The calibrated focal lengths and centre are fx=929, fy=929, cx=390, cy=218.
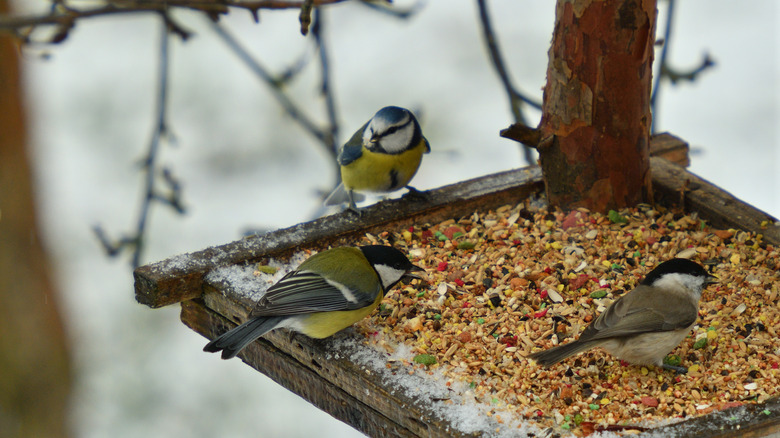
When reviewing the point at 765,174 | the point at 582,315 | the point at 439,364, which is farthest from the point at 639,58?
the point at 765,174

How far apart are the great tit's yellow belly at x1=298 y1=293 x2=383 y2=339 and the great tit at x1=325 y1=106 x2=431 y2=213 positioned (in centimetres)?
89

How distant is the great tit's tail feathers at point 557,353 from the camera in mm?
2395

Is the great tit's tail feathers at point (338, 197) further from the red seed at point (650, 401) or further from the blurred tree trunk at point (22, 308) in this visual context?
the red seed at point (650, 401)

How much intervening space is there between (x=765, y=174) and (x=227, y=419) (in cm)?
346

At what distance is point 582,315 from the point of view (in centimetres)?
276

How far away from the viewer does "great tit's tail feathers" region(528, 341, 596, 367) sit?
94.3 inches

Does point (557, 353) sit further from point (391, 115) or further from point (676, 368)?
point (391, 115)

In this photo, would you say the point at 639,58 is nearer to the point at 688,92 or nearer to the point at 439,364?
the point at 439,364

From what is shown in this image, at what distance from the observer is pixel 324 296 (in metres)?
2.66

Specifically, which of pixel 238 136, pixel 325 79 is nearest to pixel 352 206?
pixel 325 79

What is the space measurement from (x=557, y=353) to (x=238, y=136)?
381 centimetres

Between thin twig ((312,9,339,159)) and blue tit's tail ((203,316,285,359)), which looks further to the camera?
thin twig ((312,9,339,159))

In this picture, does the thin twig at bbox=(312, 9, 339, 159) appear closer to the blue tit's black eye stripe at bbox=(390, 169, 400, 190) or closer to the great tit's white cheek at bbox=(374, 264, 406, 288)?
the blue tit's black eye stripe at bbox=(390, 169, 400, 190)

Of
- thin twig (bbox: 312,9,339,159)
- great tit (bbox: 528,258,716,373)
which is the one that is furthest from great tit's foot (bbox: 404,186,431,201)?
great tit (bbox: 528,258,716,373)
